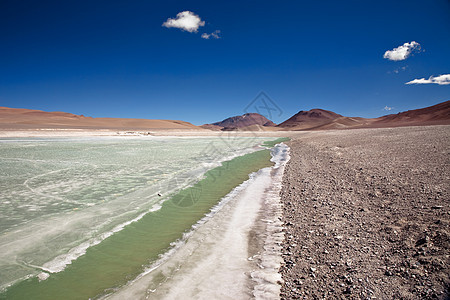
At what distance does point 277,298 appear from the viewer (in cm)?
329

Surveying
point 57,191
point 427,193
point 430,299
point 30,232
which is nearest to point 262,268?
point 430,299

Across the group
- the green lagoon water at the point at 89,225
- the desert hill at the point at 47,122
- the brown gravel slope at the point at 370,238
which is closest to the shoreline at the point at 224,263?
the brown gravel slope at the point at 370,238

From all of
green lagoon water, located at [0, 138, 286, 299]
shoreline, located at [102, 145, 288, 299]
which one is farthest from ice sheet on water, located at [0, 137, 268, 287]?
shoreline, located at [102, 145, 288, 299]

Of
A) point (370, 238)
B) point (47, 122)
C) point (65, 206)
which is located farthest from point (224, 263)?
point (47, 122)

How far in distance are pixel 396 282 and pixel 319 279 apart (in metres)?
0.96

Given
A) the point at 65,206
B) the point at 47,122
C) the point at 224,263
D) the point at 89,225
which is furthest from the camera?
the point at 47,122

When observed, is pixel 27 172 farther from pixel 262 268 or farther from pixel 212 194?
pixel 262 268

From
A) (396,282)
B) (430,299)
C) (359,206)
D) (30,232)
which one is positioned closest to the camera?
(430,299)

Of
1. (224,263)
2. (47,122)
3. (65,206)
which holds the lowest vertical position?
(224,263)

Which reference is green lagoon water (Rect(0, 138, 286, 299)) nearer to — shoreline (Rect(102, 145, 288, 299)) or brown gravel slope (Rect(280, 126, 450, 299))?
shoreline (Rect(102, 145, 288, 299))

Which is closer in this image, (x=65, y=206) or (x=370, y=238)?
(x=370, y=238)

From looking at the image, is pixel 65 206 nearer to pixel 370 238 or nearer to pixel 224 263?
pixel 224 263

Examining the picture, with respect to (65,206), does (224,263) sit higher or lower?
lower

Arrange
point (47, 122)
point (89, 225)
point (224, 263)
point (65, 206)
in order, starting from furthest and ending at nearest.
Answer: point (47, 122), point (65, 206), point (89, 225), point (224, 263)
